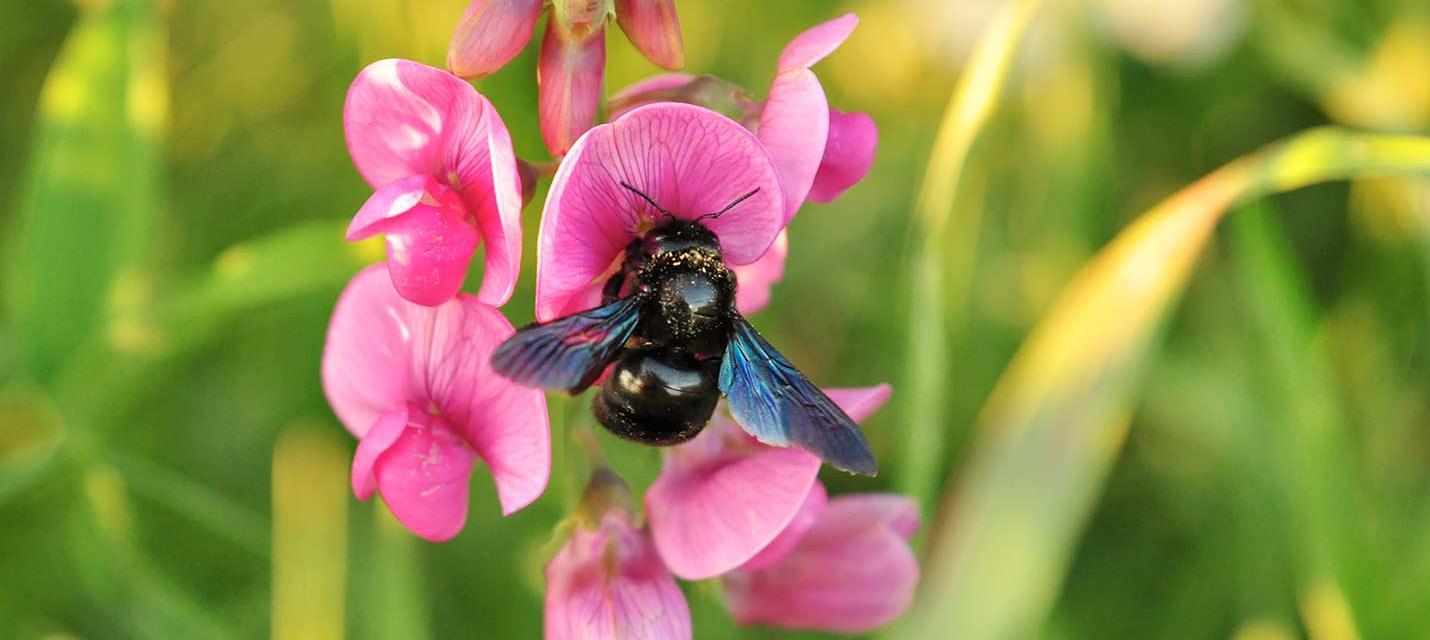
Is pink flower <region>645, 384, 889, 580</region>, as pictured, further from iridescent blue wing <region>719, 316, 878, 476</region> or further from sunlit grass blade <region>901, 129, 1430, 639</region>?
sunlit grass blade <region>901, 129, 1430, 639</region>

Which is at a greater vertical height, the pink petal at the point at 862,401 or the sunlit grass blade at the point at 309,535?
the pink petal at the point at 862,401

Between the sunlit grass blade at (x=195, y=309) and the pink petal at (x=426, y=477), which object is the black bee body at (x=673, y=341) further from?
the sunlit grass blade at (x=195, y=309)

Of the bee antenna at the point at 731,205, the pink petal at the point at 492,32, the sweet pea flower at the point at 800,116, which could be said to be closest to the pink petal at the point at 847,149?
the sweet pea flower at the point at 800,116

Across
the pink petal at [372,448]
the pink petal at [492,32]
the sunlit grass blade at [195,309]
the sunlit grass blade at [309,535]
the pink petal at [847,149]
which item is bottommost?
the sunlit grass blade at [309,535]

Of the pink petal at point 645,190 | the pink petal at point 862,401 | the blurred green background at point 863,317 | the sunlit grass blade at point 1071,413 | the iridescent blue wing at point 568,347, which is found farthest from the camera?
the blurred green background at point 863,317

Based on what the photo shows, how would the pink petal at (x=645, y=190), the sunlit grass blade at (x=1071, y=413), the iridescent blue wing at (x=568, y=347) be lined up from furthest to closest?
the sunlit grass blade at (x=1071, y=413), the pink petal at (x=645, y=190), the iridescent blue wing at (x=568, y=347)

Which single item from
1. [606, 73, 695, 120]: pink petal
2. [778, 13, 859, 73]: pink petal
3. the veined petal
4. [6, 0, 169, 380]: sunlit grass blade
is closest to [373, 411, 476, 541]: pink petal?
the veined petal

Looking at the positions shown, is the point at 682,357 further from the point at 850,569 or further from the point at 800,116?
the point at 850,569

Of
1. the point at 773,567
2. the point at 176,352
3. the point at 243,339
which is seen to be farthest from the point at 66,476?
the point at 773,567
